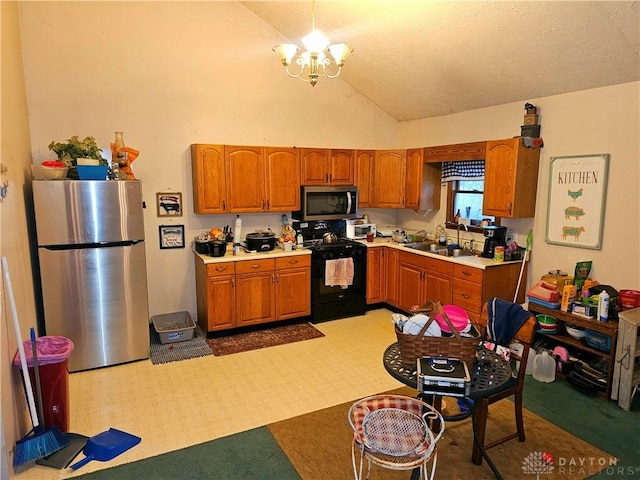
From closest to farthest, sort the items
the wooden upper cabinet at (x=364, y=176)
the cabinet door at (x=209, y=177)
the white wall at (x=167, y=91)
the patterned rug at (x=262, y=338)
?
the white wall at (x=167, y=91), the patterned rug at (x=262, y=338), the cabinet door at (x=209, y=177), the wooden upper cabinet at (x=364, y=176)

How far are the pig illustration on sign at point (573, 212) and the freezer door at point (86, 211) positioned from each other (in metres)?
3.96

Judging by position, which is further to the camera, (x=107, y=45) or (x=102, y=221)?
(x=107, y=45)

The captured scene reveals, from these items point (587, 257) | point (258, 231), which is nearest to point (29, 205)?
point (258, 231)

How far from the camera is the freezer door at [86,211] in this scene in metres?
3.39

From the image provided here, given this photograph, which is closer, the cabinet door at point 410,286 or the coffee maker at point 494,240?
the coffee maker at point 494,240

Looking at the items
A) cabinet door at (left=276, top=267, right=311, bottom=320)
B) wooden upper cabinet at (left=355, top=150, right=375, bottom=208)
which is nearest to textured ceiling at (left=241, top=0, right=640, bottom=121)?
wooden upper cabinet at (left=355, top=150, right=375, bottom=208)

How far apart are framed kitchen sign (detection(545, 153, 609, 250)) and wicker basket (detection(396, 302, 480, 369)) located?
2380mm

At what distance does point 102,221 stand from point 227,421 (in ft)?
6.59

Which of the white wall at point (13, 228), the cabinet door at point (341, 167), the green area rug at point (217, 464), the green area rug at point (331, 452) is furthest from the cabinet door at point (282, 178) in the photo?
the green area rug at point (217, 464)

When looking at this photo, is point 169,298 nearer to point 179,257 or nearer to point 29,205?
point 179,257

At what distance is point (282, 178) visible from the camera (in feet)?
16.1

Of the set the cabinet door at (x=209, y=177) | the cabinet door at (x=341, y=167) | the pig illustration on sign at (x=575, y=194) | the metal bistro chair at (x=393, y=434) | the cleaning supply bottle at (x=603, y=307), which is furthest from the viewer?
the cabinet door at (x=341, y=167)

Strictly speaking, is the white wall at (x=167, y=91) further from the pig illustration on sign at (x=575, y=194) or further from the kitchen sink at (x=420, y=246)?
the pig illustration on sign at (x=575, y=194)

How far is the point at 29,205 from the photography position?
3.55 m
